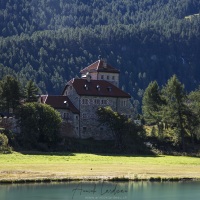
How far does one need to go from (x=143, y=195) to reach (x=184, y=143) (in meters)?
57.0

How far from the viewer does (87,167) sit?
75562 millimetres

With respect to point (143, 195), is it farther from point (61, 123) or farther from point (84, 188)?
point (61, 123)

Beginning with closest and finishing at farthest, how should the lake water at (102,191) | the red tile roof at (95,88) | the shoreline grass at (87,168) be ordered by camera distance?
the lake water at (102,191), the shoreline grass at (87,168), the red tile roof at (95,88)

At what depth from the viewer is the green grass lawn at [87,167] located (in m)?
66.2

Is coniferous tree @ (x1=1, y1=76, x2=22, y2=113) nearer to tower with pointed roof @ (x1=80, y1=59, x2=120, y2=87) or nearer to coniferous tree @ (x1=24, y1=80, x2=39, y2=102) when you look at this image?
coniferous tree @ (x1=24, y1=80, x2=39, y2=102)

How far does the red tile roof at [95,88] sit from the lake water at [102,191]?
53560mm

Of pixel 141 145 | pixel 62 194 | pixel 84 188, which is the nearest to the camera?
pixel 62 194

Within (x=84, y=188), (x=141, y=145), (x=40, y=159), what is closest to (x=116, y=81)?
(x=141, y=145)

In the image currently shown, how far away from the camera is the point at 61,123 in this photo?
10944 centimetres

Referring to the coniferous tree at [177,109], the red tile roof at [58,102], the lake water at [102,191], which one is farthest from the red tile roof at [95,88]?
the lake water at [102,191]

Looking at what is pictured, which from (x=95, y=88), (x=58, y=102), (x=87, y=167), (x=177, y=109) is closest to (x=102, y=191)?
Result: (x=87, y=167)

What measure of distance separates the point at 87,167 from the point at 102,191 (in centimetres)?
1895
